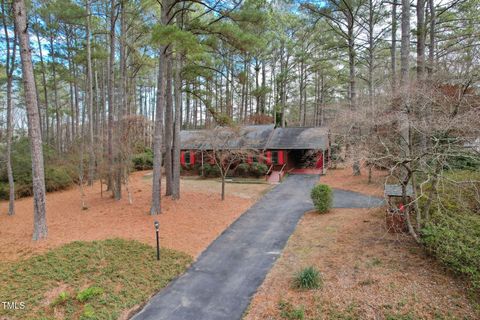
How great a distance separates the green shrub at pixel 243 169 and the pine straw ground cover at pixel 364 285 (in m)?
11.1

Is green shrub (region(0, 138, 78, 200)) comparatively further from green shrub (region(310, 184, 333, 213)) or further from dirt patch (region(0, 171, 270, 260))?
green shrub (region(310, 184, 333, 213))

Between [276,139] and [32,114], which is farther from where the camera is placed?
[276,139]

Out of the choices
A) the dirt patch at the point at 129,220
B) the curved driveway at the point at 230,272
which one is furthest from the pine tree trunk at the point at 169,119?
the curved driveway at the point at 230,272

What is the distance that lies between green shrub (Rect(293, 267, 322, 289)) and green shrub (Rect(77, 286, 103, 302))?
392cm

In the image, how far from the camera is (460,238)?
15.8ft

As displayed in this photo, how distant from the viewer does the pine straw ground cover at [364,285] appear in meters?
4.23

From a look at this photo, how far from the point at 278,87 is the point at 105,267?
25.3m

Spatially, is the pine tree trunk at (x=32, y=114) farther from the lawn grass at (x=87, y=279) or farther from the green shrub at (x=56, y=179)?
the green shrub at (x=56, y=179)

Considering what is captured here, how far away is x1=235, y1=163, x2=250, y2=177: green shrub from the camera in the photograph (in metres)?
18.1

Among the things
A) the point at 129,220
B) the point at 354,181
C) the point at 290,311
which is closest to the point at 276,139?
the point at 354,181

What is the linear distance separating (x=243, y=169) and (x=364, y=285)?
13629 millimetres

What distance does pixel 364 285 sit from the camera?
4945 mm

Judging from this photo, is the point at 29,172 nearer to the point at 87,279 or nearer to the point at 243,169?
the point at 243,169

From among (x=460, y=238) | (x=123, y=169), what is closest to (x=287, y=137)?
(x=123, y=169)
